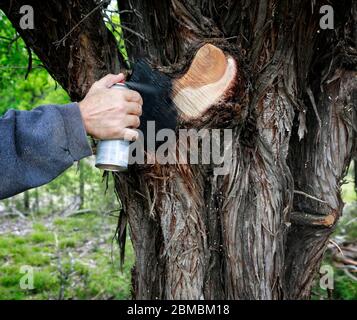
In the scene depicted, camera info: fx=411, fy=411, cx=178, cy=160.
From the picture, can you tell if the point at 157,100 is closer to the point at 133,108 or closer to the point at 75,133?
the point at 133,108

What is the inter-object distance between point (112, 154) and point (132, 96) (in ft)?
0.84

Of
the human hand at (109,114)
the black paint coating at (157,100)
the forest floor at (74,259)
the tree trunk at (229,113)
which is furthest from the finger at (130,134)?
the forest floor at (74,259)

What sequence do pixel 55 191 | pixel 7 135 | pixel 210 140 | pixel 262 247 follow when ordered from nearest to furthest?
1. pixel 7 135
2. pixel 210 140
3. pixel 262 247
4. pixel 55 191

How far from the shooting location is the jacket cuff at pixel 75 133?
159cm

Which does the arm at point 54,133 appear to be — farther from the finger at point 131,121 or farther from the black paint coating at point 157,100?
the black paint coating at point 157,100

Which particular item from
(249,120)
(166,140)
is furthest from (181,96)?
(249,120)

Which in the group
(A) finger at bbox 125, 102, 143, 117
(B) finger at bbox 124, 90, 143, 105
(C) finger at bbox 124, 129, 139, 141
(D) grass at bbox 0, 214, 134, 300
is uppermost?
(B) finger at bbox 124, 90, 143, 105

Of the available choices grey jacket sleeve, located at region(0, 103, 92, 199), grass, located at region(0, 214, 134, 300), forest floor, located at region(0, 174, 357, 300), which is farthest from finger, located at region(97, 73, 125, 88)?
grass, located at region(0, 214, 134, 300)

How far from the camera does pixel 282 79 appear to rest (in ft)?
6.31

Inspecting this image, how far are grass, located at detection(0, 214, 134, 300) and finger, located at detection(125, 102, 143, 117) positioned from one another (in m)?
2.26

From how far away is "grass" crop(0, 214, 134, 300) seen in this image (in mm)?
4680

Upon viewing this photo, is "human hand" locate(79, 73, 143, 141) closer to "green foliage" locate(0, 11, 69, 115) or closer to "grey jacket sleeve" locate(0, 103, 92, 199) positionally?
"grey jacket sleeve" locate(0, 103, 92, 199)

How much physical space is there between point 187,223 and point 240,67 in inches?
29.5

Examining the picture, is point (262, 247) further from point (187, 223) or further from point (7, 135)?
point (7, 135)
